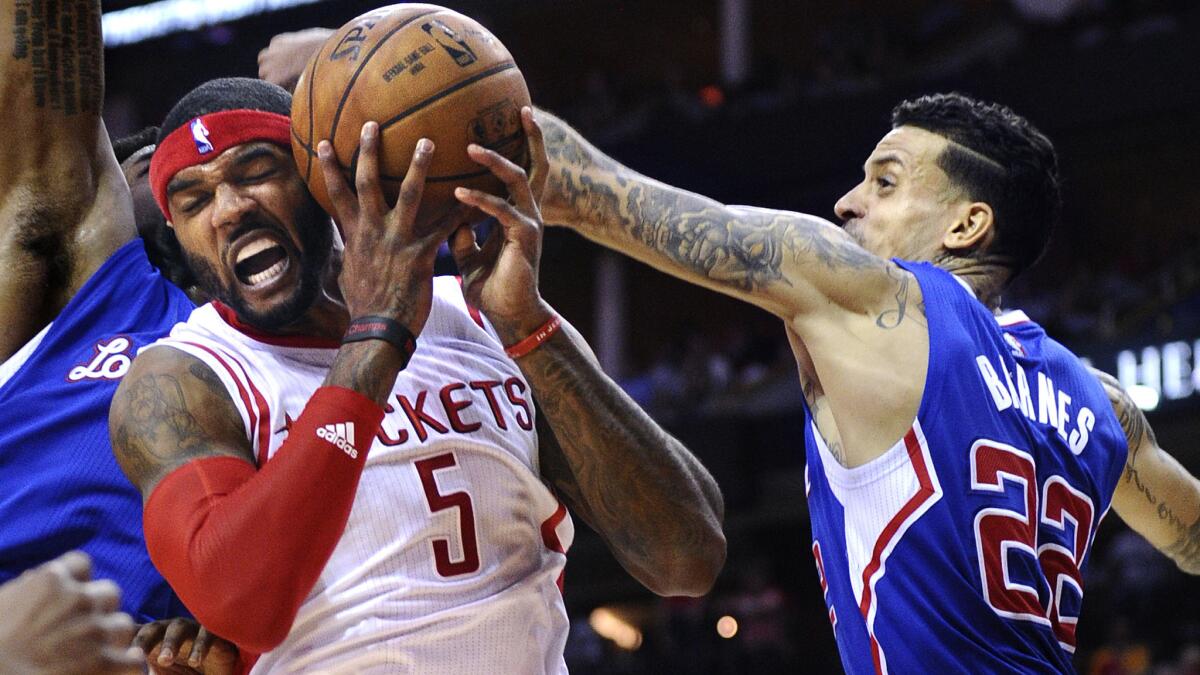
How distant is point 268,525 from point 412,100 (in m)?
0.76

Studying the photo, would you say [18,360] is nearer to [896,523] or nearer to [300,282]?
[300,282]

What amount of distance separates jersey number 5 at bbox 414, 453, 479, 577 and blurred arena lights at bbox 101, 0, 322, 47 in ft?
56.8

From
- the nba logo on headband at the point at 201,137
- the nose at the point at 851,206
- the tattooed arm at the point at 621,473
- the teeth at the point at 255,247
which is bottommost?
the tattooed arm at the point at 621,473

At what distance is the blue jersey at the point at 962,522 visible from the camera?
305 centimetres

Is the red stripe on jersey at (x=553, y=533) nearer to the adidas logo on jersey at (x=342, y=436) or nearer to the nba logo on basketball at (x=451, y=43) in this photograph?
the adidas logo on jersey at (x=342, y=436)

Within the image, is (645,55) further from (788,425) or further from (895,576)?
(895,576)

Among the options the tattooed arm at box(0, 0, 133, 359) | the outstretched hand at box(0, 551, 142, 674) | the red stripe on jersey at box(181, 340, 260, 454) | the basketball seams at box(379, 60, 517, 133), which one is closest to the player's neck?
the basketball seams at box(379, 60, 517, 133)

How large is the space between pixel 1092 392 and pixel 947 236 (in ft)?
1.56

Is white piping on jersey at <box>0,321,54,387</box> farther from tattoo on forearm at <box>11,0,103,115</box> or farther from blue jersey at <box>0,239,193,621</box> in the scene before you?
tattoo on forearm at <box>11,0,103,115</box>

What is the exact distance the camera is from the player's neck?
354 centimetres

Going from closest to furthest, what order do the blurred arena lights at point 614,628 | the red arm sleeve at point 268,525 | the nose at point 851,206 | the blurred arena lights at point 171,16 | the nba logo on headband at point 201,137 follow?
the red arm sleeve at point 268,525, the nba logo on headband at point 201,137, the nose at point 851,206, the blurred arena lights at point 614,628, the blurred arena lights at point 171,16

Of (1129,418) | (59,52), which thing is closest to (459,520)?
(59,52)

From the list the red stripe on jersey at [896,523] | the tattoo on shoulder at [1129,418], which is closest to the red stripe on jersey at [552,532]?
the red stripe on jersey at [896,523]

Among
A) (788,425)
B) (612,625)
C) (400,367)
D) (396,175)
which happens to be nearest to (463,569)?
(400,367)
